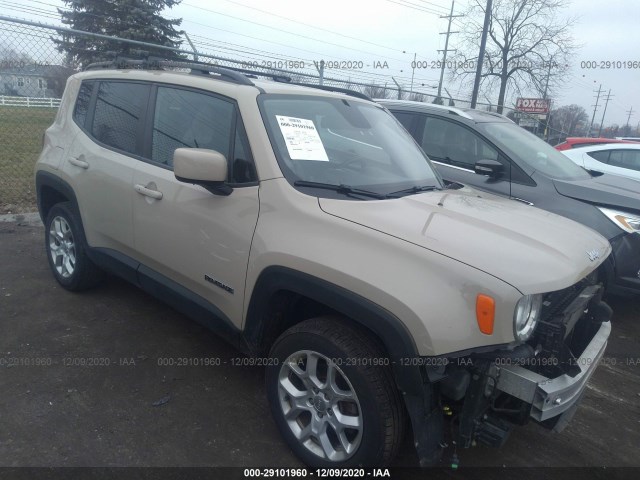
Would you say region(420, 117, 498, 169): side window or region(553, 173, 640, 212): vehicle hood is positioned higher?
region(420, 117, 498, 169): side window

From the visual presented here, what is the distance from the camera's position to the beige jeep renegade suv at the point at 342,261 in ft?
6.91

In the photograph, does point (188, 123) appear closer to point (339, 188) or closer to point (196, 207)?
Answer: point (196, 207)

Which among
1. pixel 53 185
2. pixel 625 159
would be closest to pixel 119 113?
pixel 53 185

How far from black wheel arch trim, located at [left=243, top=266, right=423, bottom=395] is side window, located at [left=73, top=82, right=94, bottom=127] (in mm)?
2501

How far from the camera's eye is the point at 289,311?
277cm

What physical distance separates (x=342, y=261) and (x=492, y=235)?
2.46 feet

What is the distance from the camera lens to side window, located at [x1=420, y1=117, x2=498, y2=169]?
5.29 m

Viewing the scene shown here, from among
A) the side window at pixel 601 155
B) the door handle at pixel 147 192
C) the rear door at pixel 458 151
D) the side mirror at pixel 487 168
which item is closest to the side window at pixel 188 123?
the door handle at pixel 147 192

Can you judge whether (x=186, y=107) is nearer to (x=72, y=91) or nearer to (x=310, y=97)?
(x=310, y=97)

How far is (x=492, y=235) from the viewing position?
239 centimetres

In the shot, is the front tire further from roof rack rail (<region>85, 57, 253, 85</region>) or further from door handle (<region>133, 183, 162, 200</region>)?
roof rack rail (<region>85, 57, 253, 85</region>)

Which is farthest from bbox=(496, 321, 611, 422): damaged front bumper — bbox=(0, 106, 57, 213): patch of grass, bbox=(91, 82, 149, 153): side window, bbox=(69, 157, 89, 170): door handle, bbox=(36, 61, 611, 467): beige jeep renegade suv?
bbox=(0, 106, 57, 213): patch of grass

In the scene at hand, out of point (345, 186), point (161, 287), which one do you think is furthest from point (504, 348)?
point (161, 287)

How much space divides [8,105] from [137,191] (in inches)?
290
